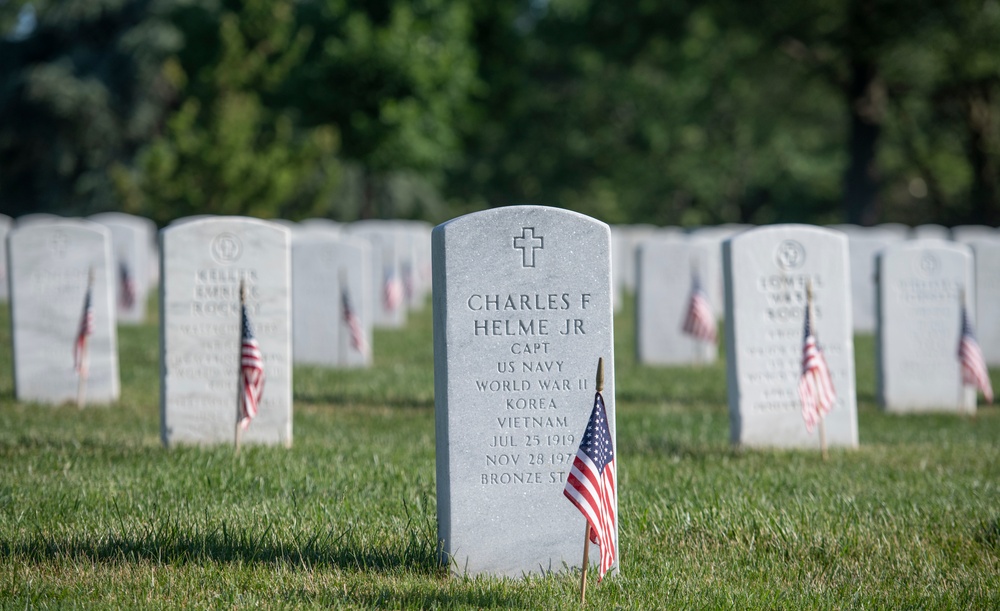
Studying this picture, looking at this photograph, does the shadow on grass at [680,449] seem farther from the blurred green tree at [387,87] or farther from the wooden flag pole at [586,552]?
the blurred green tree at [387,87]

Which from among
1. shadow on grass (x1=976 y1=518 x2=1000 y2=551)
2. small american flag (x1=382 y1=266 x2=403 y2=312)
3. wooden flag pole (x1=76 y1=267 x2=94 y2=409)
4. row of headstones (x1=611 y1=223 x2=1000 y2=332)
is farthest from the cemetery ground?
small american flag (x1=382 y1=266 x2=403 y2=312)

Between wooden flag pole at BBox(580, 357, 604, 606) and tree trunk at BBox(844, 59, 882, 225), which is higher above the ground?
tree trunk at BBox(844, 59, 882, 225)

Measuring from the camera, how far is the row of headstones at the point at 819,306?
948 cm

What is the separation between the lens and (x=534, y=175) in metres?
42.8

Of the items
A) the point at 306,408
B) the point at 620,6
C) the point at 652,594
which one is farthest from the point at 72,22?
the point at 652,594

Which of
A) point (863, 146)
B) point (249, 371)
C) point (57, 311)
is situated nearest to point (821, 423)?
point (249, 371)

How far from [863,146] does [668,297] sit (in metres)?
18.8

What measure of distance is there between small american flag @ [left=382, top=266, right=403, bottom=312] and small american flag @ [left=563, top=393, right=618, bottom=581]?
1525 centimetres

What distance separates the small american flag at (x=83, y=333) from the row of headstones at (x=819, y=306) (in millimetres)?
5610

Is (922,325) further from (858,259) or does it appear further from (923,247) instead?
(858,259)

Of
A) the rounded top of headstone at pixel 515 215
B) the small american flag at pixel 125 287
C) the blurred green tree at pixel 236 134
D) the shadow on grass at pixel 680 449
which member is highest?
the blurred green tree at pixel 236 134

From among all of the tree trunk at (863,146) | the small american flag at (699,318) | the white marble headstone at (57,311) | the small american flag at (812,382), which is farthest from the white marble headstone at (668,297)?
the tree trunk at (863,146)

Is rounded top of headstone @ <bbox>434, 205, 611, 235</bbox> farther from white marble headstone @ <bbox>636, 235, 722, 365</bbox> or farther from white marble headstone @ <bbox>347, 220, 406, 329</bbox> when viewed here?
white marble headstone @ <bbox>347, 220, 406, 329</bbox>

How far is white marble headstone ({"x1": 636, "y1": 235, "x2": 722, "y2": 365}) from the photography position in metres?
15.5
